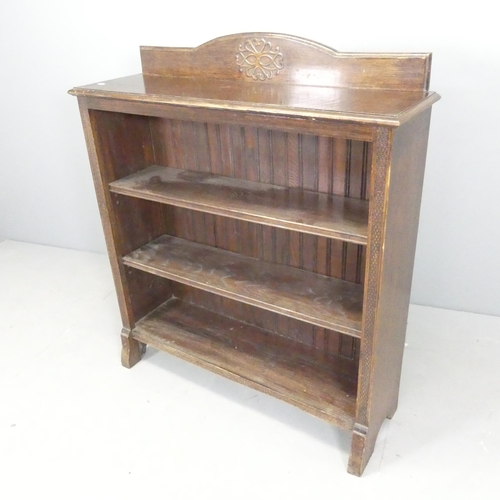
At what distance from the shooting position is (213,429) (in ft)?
6.16

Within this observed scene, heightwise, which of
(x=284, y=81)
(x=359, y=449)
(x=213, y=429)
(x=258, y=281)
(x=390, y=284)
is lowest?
(x=213, y=429)

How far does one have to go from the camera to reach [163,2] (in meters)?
2.29

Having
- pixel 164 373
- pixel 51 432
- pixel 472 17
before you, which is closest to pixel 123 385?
pixel 164 373

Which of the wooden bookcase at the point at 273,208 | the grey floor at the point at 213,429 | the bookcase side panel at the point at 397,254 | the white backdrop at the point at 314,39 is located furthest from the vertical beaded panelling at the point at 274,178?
the white backdrop at the point at 314,39

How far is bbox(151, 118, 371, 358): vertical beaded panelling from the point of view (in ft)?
5.58

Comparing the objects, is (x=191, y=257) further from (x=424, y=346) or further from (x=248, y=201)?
(x=424, y=346)

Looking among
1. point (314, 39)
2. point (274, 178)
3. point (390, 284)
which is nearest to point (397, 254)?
point (390, 284)

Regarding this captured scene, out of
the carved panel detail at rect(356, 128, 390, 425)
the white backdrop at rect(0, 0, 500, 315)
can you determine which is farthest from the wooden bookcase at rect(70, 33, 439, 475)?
the white backdrop at rect(0, 0, 500, 315)

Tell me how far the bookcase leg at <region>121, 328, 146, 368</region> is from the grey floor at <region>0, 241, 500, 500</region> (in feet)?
0.12

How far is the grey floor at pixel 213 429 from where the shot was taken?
1650 mm

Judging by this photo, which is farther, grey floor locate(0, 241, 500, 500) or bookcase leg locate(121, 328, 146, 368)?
bookcase leg locate(121, 328, 146, 368)

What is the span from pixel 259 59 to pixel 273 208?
497 millimetres

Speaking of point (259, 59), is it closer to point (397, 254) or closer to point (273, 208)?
point (273, 208)

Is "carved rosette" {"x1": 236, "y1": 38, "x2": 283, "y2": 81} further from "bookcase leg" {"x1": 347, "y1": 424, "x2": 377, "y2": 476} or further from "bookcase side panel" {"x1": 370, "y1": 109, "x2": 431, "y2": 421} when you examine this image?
"bookcase leg" {"x1": 347, "y1": 424, "x2": 377, "y2": 476}
